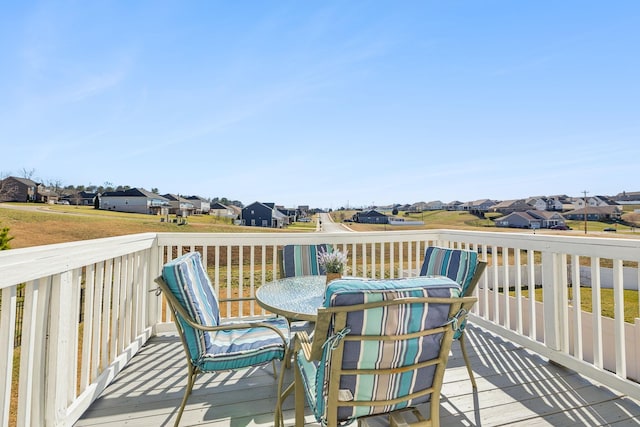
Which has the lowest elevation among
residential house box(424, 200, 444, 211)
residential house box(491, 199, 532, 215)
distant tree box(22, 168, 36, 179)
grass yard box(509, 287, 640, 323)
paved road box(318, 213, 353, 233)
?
grass yard box(509, 287, 640, 323)

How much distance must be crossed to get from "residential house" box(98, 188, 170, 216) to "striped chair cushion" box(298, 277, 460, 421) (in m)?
43.3

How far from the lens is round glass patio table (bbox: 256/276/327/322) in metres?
1.95

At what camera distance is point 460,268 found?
2586 millimetres

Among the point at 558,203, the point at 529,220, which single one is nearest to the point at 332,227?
the point at 529,220

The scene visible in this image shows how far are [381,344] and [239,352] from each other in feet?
3.83

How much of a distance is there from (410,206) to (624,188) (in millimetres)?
25139

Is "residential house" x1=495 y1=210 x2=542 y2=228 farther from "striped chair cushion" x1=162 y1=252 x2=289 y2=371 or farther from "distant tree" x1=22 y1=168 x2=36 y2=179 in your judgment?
"distant tree" x1=22 y1=168 x2=36 y2=179

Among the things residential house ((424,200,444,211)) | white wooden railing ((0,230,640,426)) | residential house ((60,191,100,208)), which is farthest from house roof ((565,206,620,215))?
residential house ((60,191,100,208))

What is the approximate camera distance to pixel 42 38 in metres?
6.75

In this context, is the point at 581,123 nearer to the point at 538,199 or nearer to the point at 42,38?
the point at 538,199

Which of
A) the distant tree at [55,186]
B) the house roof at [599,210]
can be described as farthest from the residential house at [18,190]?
the house roof at [599,210]

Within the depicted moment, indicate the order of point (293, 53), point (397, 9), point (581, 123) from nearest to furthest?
point (397, 9) → point (293, 53) → point (581, 123)

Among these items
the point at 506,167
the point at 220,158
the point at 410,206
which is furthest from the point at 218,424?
the point at 410,206

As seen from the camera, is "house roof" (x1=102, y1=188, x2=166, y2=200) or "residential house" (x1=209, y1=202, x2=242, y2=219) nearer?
"house roof" (x1=102, y1=188, x2=166, y2=200)
